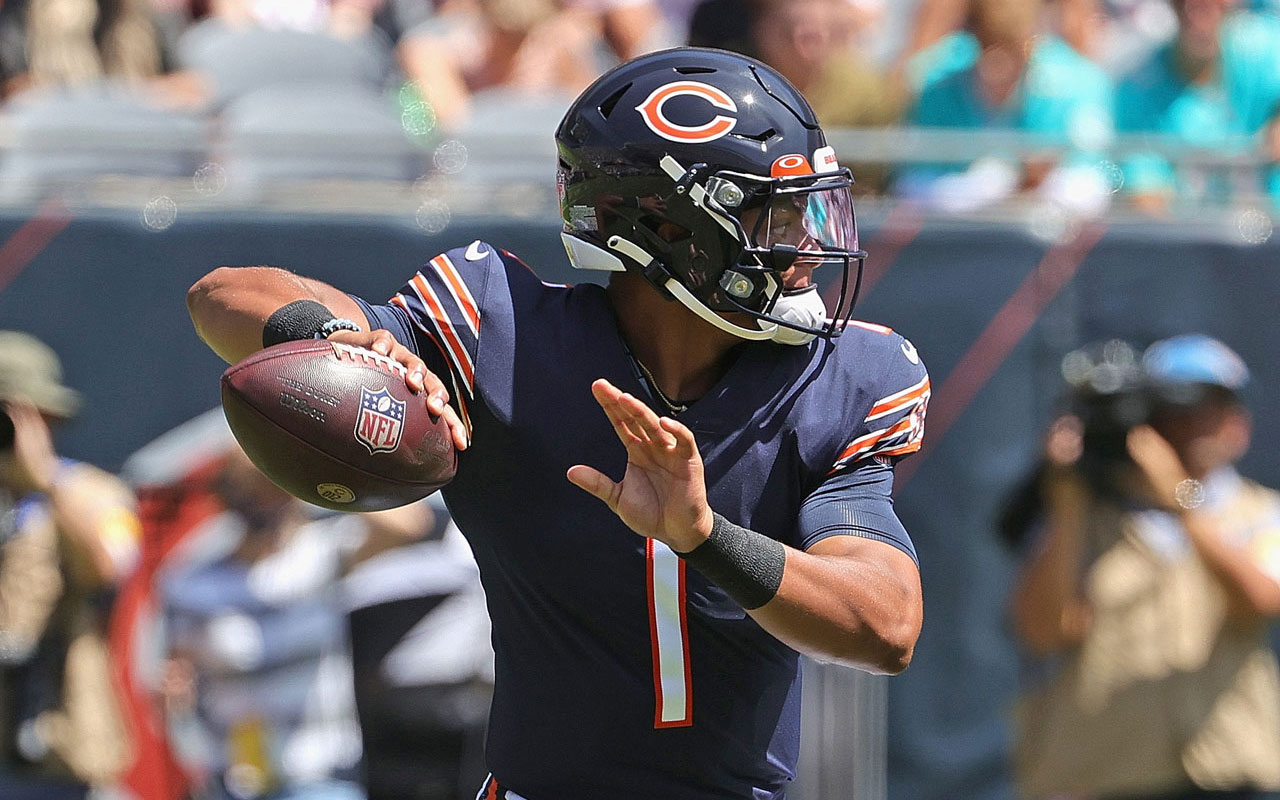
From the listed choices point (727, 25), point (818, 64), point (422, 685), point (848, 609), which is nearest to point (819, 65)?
point (818, 64)

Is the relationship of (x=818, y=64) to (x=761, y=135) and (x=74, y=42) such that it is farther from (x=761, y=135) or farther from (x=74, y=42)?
(x=761, y=135)

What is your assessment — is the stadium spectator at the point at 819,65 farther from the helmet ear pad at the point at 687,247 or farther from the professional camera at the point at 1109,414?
the helmet ear pad at the point at 687,247

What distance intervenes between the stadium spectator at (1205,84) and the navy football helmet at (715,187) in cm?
400

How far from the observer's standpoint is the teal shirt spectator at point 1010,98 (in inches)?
235

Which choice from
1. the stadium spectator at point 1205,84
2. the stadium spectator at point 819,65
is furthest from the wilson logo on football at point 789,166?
the stadium spectator at point 1205,84

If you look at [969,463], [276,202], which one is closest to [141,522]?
[276,202]

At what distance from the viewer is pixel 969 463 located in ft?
18.5

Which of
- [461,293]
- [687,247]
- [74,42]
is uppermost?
[687,247]

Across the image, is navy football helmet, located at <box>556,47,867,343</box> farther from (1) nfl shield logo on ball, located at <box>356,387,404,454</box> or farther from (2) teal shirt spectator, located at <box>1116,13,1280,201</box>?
(2) teal shirt spectator, located at <box>1116,13,1280,201</box>

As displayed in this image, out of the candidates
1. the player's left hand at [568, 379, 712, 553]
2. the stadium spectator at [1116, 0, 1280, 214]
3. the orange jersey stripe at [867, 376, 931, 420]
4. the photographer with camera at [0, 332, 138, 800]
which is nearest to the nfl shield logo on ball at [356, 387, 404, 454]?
the player's left hand at [568, 379, 712, 553]

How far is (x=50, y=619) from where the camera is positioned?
205 inches

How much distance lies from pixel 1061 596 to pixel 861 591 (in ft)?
10.7

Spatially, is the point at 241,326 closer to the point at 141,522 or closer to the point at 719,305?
the point at 719,305

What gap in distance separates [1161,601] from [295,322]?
3453 mm
